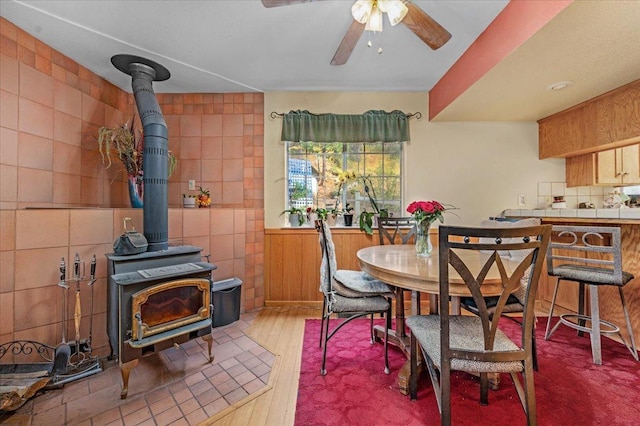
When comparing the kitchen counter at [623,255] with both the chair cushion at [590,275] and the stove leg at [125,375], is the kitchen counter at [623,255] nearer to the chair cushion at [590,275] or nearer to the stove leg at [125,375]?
the chair cushion at [590,275]

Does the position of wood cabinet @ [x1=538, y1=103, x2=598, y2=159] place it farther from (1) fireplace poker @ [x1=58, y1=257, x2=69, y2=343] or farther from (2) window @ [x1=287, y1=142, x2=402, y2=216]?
(1) fireplace poker @ [x1=58, y1=257, x2=69, y2=343]

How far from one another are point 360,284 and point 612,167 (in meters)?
3.12

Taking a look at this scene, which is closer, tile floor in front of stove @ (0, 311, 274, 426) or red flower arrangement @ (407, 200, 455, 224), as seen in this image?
tile floor in front of stove @ (0, 311, 274, 426)

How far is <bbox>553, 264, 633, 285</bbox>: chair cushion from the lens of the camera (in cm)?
188

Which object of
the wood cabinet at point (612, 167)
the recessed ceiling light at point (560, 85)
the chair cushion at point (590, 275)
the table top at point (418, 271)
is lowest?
the chair cushion at point (590, 275)

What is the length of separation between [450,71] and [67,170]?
139 inches

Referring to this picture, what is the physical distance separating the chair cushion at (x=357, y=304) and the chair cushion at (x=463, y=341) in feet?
0.92

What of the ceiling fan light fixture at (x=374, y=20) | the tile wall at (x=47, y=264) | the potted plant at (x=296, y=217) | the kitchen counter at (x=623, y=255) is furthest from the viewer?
the potted plant at (x=296, y=217)

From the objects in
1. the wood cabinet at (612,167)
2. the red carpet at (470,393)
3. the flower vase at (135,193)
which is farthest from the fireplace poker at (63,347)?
the wood cabinet at (612,167)

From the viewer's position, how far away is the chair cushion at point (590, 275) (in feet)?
6.16

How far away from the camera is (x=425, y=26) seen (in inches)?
63.4

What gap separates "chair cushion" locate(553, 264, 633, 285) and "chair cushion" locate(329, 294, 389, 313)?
1436mm

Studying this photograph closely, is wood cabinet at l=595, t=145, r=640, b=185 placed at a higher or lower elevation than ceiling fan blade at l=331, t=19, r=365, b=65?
lower

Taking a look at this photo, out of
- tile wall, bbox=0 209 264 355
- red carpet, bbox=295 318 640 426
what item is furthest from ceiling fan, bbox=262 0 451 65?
red carpet, bbox=295 318 640 426
